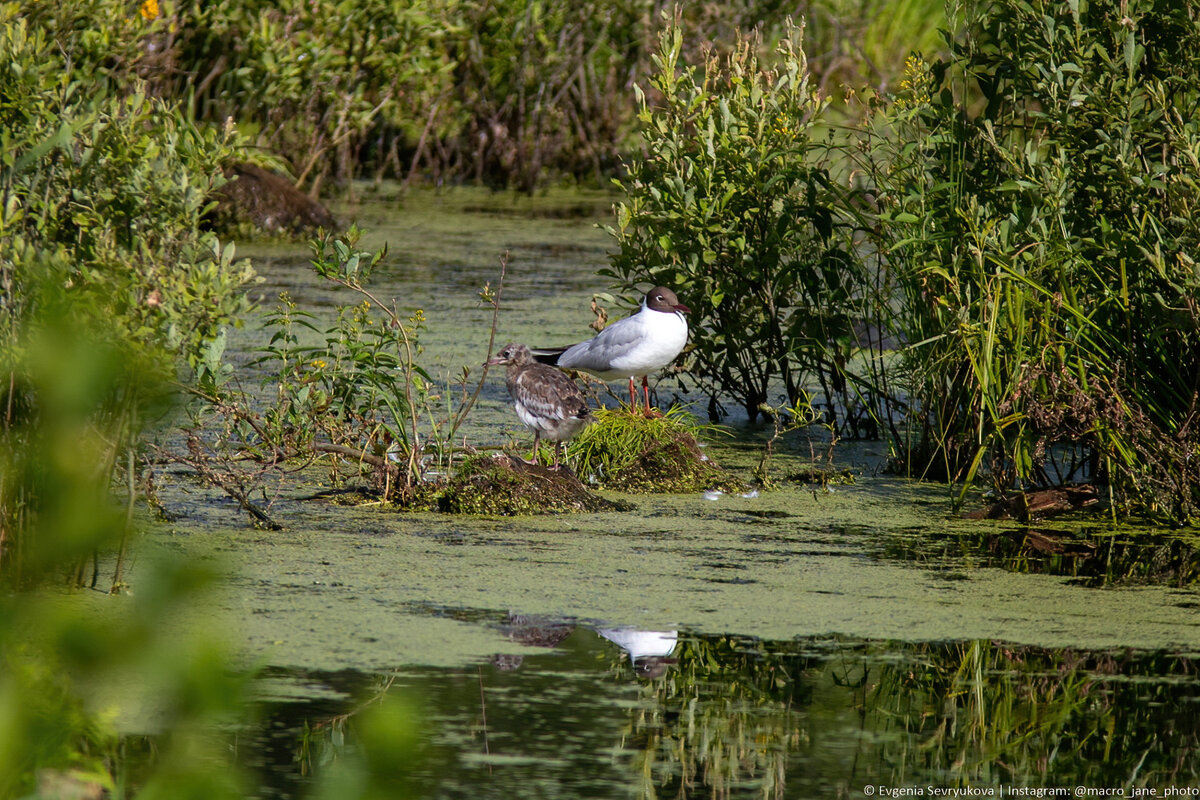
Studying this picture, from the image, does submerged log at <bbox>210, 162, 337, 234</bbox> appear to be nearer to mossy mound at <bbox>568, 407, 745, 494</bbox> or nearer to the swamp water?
mossy mound at <bbox>568, 407, 745, 494</bbox>

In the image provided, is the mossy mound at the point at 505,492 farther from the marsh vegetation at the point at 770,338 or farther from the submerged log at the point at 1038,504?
the submerged log at the point at 1038,504

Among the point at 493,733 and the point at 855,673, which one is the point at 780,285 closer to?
the point at 855,673

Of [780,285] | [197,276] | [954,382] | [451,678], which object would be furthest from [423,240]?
[451,678]

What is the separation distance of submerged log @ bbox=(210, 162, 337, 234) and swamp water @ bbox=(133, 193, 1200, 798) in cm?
593

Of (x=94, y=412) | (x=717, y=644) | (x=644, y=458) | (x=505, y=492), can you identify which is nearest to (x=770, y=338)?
(x=644, y=458)

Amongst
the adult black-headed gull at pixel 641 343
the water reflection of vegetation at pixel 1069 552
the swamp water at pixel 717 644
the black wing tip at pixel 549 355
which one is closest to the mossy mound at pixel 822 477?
the swamp water at pixel 717 644

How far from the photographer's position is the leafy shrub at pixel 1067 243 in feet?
16.8

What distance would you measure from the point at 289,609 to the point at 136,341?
0.73m

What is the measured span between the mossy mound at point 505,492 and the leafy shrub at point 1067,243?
1.22 meters

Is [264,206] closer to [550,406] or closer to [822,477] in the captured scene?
[550,406]

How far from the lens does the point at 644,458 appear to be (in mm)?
5629

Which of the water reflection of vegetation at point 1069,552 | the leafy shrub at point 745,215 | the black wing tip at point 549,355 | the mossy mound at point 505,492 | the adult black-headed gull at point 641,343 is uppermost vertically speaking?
the leafy shrub at point 745,215

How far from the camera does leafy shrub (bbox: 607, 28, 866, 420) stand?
6.27 meters

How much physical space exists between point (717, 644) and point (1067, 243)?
2.07m
